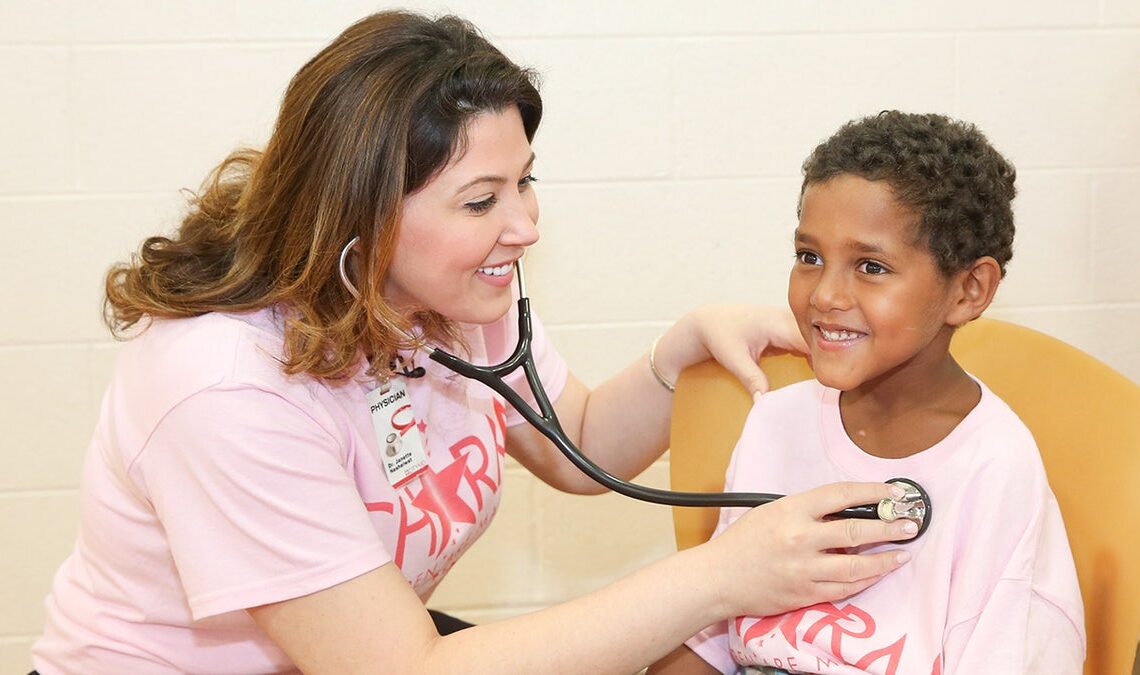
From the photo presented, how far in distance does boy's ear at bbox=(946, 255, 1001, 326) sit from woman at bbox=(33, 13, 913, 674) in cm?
20

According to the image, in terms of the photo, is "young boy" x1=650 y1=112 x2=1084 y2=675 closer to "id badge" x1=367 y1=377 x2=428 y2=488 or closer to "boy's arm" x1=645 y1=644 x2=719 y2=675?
"boy's arm" x1=645 y1=644 x2=719 y2=675

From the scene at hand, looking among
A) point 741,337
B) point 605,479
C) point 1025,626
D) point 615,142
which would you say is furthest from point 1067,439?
point 615,142

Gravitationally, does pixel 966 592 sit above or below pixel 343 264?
below

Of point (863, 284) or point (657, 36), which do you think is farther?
point (657, 36)

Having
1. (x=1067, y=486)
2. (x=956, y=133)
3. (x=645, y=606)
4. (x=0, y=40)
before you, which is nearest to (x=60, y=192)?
(x=0, y=40)

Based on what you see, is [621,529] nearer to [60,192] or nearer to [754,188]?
[754,188]

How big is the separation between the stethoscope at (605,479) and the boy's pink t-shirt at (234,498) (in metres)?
0.13

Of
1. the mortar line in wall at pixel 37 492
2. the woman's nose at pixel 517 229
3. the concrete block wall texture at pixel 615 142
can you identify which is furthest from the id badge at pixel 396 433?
the mortar line in wall at pixel 37 492

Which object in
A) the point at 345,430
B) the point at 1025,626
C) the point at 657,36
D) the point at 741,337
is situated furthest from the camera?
the point at 657,36

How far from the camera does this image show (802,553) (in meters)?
1.11

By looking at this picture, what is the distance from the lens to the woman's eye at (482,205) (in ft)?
4.10

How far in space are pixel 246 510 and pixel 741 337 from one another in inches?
24.9

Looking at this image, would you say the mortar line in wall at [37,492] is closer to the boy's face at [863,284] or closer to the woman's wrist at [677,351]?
the woman's wrist at [677,351]

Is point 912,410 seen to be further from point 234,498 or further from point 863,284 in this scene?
point 234,498
